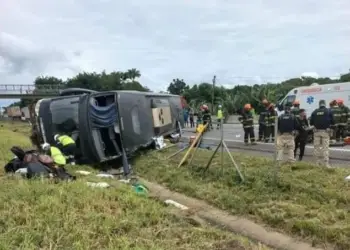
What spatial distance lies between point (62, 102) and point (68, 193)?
20.9 ft

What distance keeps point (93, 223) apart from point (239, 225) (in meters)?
2.29

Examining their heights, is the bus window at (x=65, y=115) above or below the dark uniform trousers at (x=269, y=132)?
above

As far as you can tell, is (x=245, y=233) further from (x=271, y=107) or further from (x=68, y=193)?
(x=271, y=107)

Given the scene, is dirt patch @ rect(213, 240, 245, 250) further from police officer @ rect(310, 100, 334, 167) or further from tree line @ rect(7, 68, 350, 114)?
tree line @ rect(7, 68, 350, 114)

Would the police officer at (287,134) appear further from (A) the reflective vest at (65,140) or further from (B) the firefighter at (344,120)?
(A) the reflective vest at (65,140)

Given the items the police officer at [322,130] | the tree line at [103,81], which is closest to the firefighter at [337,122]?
the police officer at [322,130]

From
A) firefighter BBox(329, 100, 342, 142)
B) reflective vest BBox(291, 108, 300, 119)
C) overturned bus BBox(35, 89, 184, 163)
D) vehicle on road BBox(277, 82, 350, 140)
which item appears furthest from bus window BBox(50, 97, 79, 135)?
vehicle on road BBox(277, 82, 350, 140)

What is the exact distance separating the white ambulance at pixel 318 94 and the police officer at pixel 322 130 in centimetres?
780

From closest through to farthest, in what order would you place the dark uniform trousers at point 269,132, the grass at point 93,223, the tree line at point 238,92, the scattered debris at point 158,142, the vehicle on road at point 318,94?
the grass at point 93,223
the scattered debris at point 158,142
the dark uniform trousers at point 269,132
the vehicle on road at point 318,94
the tree line at point 238,92

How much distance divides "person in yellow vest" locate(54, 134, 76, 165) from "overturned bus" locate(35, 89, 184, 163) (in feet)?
0.55

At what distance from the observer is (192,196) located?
8.19 m

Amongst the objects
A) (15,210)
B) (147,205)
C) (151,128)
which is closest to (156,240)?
(147,205)

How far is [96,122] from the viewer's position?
11.8 meters

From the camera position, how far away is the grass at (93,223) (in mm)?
4676
